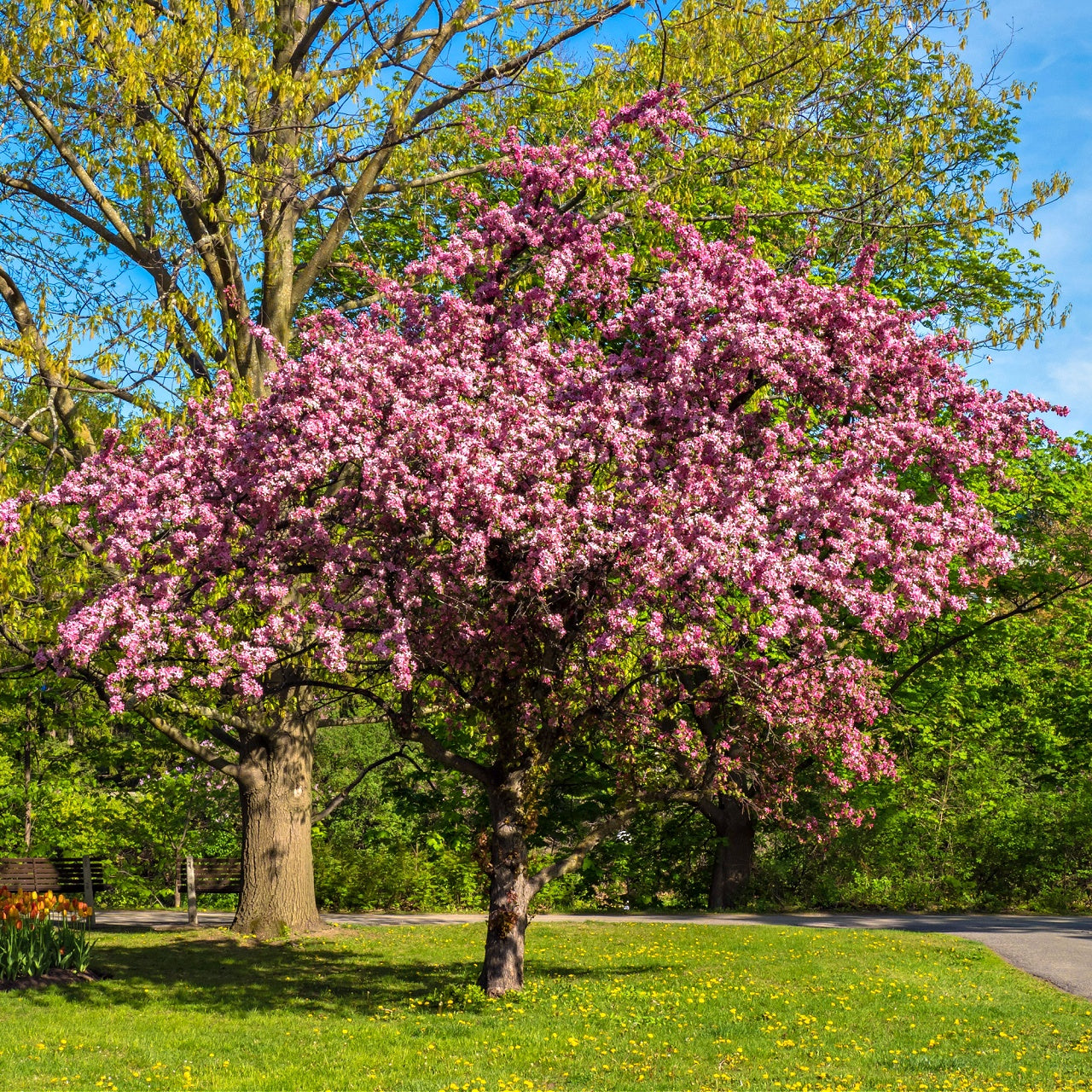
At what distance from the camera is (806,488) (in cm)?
1037

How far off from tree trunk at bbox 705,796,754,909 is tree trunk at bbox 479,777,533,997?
11.1m

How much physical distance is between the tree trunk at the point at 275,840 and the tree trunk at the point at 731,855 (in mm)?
8734

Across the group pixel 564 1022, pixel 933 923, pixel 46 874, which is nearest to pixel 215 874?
pixel 46 874

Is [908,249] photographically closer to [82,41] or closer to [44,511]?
[82,41]

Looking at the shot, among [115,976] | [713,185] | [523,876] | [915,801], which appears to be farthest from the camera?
[915,801]

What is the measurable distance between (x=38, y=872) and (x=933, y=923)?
1669 cm

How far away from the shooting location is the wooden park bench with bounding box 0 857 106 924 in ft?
68.5

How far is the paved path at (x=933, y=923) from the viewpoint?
48.3 ft

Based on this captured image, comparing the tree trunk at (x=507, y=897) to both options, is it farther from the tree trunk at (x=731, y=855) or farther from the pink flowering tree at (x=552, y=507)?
the tree trunk at (x=731, y=855)

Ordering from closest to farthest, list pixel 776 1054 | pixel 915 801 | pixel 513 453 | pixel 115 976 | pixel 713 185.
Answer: pixel 776 1054, pixel 513 453, pixel 115 976, pixel 713 185, pixel 915 801

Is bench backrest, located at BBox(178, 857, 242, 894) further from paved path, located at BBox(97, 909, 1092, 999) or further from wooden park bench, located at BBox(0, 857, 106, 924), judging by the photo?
wooden park bench, located at BBox(0, 857, 106, 924)

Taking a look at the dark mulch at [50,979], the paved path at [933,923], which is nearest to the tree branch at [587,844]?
the dark mulch at [50,979]

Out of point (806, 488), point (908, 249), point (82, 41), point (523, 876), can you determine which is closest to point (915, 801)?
point (908, 249)

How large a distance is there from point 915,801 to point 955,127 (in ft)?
46.7
